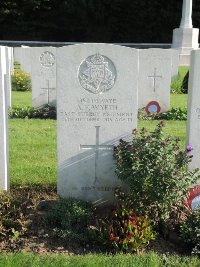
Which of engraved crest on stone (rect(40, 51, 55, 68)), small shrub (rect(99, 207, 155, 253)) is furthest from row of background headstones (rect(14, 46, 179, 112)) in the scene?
small shrub (rect(99, 207, 155, 253))

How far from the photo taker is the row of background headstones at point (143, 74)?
386 inches

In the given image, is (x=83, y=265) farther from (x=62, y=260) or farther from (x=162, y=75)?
(x=162, y=75)

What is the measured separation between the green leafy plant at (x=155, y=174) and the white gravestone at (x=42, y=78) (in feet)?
19.7

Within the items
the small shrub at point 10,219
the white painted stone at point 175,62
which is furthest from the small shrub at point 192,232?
the white painted stone at point 175,62

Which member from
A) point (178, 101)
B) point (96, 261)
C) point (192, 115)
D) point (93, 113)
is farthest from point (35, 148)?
point (178, 101)

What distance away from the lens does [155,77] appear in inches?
392

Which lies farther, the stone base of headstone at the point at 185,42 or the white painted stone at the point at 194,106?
the stone base of headstone at the point at 185,42

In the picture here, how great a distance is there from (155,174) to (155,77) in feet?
20.6

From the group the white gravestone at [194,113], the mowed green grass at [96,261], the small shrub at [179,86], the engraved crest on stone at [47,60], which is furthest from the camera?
the small shrub at [179,86]

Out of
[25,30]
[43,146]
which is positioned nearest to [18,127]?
[43,146]

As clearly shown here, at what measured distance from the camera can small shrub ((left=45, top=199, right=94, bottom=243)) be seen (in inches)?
158

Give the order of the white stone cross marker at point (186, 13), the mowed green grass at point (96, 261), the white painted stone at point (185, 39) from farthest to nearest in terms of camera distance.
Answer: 1. the white painted stone at point (185, 39)
2. the white stone cross marker at point (186, 13)
3. the mowed green grass at point (96, 261)

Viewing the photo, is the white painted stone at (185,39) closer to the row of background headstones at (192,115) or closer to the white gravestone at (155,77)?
the white gravestone at (155,77)

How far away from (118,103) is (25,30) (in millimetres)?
28755
